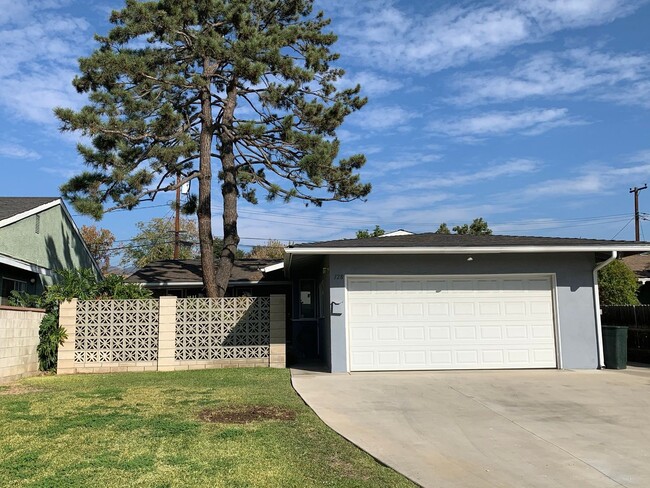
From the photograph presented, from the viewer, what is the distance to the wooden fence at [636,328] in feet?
47.4

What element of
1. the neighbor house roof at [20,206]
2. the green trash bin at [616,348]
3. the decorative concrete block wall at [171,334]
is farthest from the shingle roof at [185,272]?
the green trash bin at [616,348]

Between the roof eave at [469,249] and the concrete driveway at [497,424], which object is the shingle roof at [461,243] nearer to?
the roof eave at [469,249]

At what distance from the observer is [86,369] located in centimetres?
1330

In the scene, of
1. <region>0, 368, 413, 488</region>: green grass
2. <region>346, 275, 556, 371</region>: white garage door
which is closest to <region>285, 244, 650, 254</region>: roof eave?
<region>346, 275, 556, 371</region>: white garage door

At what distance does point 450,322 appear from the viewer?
12.8 m

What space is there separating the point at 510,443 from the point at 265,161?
13.1 m

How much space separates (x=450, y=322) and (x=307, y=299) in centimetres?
717

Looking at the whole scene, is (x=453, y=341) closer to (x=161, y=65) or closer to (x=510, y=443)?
(x=510, y=443)

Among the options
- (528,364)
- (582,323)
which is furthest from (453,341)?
(582,323)

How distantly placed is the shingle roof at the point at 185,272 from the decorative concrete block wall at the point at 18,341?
245 inches

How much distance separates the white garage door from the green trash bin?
1.34 meters

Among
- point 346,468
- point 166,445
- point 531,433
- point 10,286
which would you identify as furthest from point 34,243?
point 531,433

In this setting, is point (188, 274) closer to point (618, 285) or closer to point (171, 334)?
point (171, 334)

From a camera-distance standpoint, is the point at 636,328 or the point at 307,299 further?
the point at 307,299
